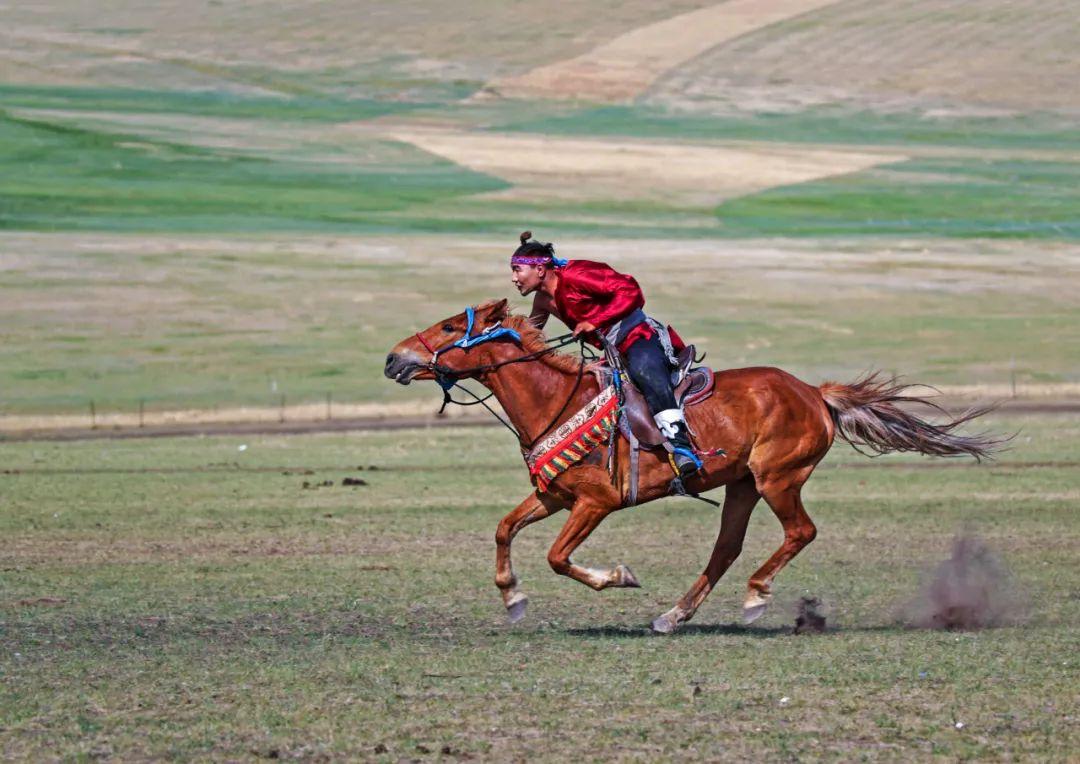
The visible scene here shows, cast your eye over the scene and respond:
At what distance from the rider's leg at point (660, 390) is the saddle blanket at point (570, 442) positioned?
12.2 inches

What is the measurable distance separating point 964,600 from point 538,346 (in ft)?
13.1

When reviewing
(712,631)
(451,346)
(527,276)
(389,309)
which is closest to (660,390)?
(527,276)

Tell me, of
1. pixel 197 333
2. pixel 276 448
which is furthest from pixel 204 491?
pixel 197 333

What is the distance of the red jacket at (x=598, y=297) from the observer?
533 inches

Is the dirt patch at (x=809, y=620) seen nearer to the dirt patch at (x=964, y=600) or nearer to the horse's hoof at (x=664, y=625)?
the dirt patch at (x=964, y=600)

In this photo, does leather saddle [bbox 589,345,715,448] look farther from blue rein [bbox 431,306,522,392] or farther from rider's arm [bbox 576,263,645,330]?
blue rein [bbox 431,306,522,392]

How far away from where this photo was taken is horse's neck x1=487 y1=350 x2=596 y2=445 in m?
13.5

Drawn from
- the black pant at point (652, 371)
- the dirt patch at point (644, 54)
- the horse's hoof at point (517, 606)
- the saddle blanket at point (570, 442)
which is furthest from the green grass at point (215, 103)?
the horse's hoof at point (517, 606)

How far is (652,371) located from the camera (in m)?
13.5

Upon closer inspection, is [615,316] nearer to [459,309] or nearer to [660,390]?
[660,390]

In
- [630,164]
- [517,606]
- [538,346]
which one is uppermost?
[538,346]

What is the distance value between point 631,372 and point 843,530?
8339 millimetres

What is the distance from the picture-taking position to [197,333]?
4859 centimetres

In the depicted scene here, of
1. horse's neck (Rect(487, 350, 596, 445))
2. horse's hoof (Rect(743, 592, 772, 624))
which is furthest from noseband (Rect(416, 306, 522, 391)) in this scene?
horse's hoof (Rect(743, 592, 772, 624))
